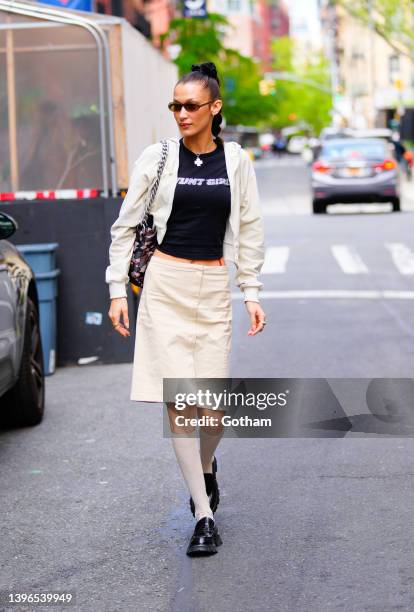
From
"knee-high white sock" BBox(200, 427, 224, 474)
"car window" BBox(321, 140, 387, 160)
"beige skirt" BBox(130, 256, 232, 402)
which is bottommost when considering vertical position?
"knee-high white sock" BBox(200, 427, 224, 474)

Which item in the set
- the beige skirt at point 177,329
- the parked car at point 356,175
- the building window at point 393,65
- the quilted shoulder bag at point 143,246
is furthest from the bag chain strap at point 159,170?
the building window at point 393,65

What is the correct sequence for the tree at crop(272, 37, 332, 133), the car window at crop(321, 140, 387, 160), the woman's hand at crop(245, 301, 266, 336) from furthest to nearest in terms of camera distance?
1. the tree at crop(272, 37, 332, 133)
2. the car window at crop(321, 140, 387, 160)
3. the woman's hand at crop(245, 301, 266, 336)

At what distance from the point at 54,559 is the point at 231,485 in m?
1.44

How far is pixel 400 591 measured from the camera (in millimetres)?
4715

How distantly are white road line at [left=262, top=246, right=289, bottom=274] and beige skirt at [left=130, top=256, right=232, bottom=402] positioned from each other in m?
12.0

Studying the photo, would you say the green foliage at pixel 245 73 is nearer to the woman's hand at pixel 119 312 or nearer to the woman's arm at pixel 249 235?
the woman's arm at pixel 249 235

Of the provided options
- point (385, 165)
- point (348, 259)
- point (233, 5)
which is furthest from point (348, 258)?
point (233, 5)

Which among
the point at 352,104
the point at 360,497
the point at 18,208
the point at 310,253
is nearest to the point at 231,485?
the point at 360,497

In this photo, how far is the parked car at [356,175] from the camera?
28.0m

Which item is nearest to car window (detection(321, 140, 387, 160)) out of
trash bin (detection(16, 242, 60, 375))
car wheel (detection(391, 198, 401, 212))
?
car wheel (detection(391, 198, 401, 212))

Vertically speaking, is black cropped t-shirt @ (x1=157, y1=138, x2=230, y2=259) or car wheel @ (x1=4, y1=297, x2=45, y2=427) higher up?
black cropped t-shirt @ (x1=157, y1=138, x2=230, y2=259)

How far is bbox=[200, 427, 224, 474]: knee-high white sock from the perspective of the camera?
5520 mm

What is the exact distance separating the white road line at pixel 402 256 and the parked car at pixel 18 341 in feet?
31.5

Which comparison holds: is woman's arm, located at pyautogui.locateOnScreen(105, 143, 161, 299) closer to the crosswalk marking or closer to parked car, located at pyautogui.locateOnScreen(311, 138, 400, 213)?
the crosswalk marking
